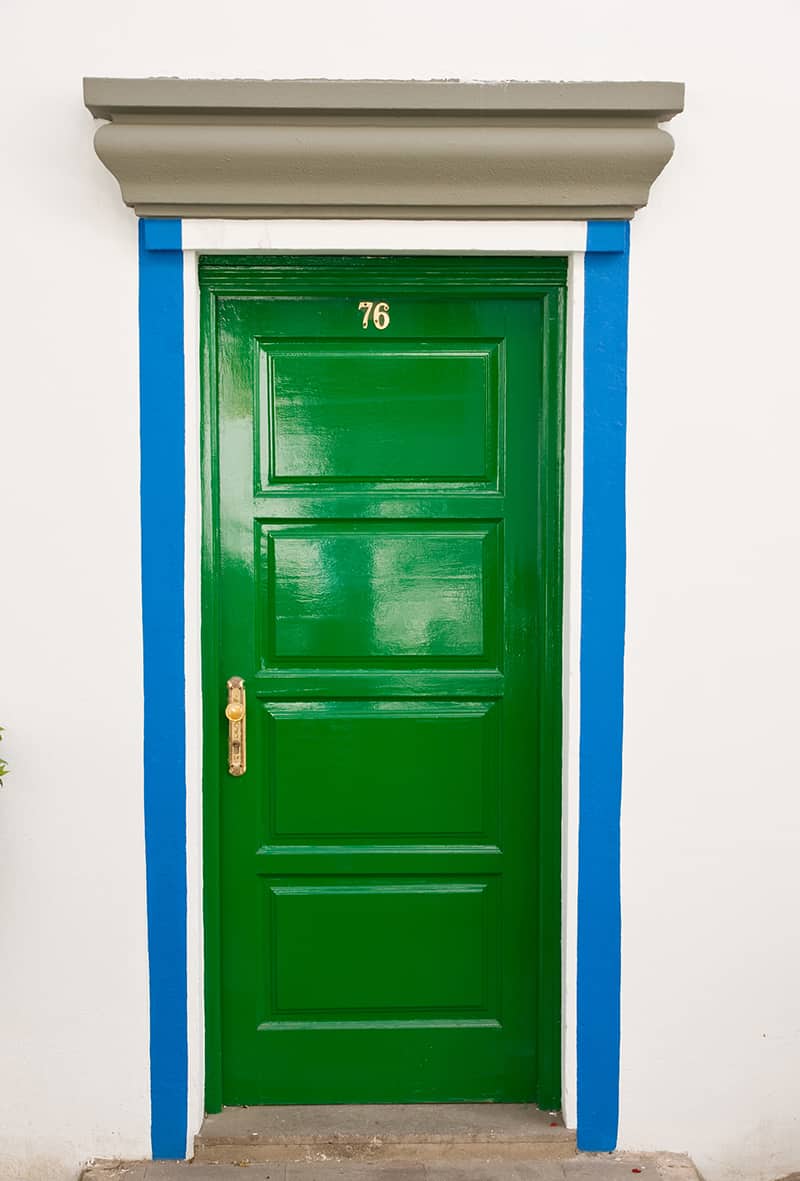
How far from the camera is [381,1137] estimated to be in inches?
115

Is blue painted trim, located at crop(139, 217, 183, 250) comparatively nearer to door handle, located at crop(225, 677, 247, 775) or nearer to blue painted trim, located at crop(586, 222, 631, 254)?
blue painted trim, located at crop(586, 222, 631, 254)

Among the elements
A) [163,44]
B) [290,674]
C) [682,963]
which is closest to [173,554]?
[290,674]

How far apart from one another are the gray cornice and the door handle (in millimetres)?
1278

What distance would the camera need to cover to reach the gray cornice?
2.63 meters

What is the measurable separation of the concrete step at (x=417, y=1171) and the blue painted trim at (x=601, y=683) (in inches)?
3.5

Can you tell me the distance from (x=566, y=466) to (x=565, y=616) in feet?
1.36

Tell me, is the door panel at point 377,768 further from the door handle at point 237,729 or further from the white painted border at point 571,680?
the white painted border at point 571,680

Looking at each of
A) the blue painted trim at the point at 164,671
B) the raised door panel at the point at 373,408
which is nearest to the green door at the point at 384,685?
the raised door panel at the point at 373,408

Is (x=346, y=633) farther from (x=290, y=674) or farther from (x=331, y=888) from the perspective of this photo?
(x=331, y=888)

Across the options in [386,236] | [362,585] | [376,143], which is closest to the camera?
[376,143]

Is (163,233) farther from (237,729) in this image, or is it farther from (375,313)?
(237,729)

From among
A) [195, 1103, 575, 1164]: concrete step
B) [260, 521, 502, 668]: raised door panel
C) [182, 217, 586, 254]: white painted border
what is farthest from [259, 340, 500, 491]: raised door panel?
[195, 1103, 575, 1164]: concrete step

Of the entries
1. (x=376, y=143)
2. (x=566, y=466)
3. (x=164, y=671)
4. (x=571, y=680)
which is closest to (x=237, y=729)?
(x=164, y=671)

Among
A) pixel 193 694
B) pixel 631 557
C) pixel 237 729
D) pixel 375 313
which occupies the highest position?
pixel 375 313
